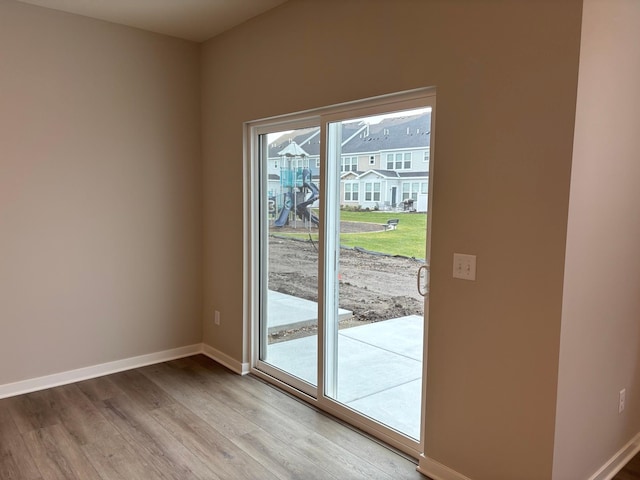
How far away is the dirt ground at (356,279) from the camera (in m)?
A: 2.74

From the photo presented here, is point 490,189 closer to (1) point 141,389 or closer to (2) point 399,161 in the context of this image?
(2) point 399,161

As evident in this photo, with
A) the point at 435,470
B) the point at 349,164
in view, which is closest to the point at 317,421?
the point at 435,470

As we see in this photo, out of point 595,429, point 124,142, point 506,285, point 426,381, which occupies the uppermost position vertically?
point 124,142

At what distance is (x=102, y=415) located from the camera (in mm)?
3125

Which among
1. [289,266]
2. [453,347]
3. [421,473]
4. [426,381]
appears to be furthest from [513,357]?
[289,266]

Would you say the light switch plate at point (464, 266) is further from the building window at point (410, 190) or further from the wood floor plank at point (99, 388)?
the wood floor plank at point (99, 388)

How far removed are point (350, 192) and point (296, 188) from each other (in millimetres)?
609

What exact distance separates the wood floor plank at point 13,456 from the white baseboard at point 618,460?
291cm

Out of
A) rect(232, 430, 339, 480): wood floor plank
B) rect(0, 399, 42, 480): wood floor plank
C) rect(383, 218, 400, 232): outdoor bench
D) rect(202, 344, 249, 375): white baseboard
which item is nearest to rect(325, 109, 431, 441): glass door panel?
rect(383, 218, 400, 232): outdoor bench

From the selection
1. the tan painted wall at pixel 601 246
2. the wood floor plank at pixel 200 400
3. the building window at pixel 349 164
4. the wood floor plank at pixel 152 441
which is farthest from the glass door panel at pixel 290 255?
the tan painted wall at pixel 601 246

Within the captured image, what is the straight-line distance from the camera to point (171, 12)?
3.40m

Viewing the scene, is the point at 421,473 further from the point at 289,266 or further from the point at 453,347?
the point at 289,266

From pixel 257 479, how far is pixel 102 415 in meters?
1.31

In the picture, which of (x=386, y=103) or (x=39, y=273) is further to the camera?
(x=39, y=273)
